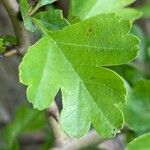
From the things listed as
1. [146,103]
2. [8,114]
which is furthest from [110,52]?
[8,114]

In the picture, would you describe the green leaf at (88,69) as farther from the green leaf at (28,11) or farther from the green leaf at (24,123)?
the green leaf at (24,123)

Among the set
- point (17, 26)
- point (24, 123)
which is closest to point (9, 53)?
point (17, 26)

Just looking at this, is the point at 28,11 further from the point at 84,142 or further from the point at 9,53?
the point at 84,142

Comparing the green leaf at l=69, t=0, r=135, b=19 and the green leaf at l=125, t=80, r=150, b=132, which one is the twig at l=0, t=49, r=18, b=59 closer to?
the green leaf at l=69, t=0, r=135, b=19

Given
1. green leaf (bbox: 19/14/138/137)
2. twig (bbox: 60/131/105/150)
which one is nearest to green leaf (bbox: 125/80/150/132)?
twig (bbox: 60/131/105/150)

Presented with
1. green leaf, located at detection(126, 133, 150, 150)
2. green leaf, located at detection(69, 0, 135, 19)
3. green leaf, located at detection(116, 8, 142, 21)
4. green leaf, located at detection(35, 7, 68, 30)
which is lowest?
green leaf, located at detection(126, 133, 150, 150)

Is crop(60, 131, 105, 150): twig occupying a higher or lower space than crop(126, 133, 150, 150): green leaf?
lower
